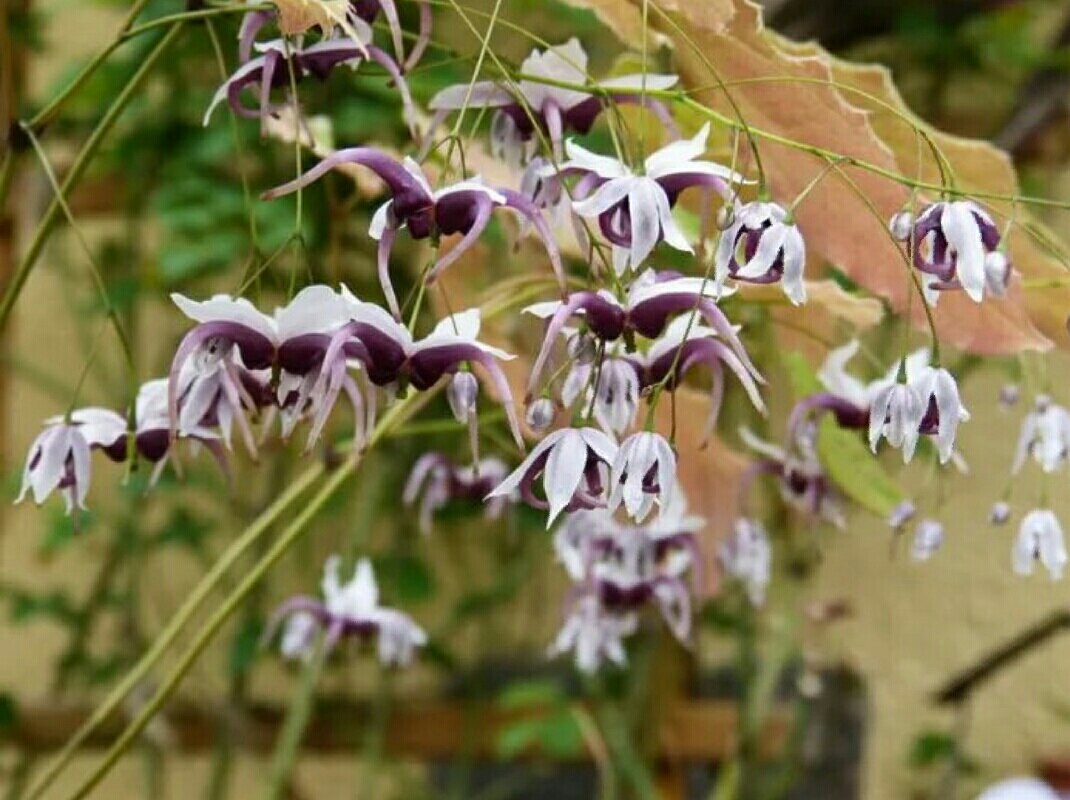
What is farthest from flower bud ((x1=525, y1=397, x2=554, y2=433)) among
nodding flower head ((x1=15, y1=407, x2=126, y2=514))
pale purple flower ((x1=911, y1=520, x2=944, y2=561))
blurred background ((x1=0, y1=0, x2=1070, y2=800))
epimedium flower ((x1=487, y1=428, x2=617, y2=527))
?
blurred background ((x1=0, y1=0, x2=1070, y2=800))

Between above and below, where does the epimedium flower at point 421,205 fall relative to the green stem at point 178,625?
above

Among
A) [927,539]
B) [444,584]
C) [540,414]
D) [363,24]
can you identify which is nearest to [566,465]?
[540,414]

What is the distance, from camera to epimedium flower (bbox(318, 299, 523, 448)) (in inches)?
10.9

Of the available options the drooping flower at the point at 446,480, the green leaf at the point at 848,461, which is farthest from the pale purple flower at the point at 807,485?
the drooping flower at the point at 446,480

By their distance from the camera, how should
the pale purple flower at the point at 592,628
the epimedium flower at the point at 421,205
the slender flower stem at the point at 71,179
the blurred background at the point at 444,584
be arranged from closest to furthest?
the epimedium flower at the point at 421,205
the slender flower stem at the point at 71,179
the pale purple flower at the point at 592,628
the blurred background at the point at 444,584

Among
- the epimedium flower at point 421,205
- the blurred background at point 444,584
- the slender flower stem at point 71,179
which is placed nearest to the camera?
the epimedium flower at point 421,205

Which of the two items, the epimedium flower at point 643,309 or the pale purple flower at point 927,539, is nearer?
the epimedium flower at point 643,309

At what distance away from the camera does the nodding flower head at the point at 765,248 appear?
0.91 feet

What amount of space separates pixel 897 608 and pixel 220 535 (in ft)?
2.10

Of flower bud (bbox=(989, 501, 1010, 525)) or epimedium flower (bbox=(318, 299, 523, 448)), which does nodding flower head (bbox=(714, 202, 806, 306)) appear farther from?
flower bud (bbox=(989, 501, 1010, 525))

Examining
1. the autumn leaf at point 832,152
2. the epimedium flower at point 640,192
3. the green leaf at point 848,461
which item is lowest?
the green leaf at point 848,461

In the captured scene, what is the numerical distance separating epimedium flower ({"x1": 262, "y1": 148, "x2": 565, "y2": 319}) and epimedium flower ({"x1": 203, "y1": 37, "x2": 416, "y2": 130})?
53mm

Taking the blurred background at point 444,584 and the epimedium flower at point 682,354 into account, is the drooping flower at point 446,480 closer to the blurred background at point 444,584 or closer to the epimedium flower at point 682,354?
the epimedium flower at point 682,354

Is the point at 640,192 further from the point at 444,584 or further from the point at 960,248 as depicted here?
the point at 444,584
